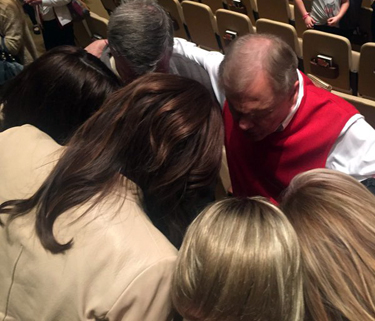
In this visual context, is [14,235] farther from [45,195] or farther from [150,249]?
[150,249]

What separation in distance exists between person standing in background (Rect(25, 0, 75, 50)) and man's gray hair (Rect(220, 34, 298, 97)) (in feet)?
6.80

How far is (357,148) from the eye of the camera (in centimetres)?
124

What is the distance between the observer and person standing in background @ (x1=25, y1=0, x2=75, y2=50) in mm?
2824

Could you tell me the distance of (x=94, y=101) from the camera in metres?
1.20

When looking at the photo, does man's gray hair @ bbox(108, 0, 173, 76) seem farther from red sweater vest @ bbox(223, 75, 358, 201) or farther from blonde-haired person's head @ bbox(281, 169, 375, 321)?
blonde-haired person's head @ bbox(281, 169, 375, 321)

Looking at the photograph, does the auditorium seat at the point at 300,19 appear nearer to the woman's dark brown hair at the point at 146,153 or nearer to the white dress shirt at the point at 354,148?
the white dress shirt at the point at 354,148

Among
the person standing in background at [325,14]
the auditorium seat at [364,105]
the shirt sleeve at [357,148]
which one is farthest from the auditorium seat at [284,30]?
the shirt sleeve at [357,148]

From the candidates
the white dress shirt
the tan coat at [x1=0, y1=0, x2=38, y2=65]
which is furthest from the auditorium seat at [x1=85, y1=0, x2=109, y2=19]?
the white dress shirt

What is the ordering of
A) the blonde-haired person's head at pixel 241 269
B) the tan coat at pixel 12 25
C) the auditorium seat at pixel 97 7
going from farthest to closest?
1. the auditorium seat at pixel 97 7
2. the tan coat at pixel 12 25
3. the blonde-haired person's head at pixel 241 269

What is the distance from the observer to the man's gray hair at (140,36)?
1370mm

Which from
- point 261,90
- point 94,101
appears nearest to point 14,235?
point 94,101

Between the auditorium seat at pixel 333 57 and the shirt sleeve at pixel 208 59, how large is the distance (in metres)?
1.08

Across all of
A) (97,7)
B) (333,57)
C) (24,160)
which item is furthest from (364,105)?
(97,7)

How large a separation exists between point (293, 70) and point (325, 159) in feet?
1.15
